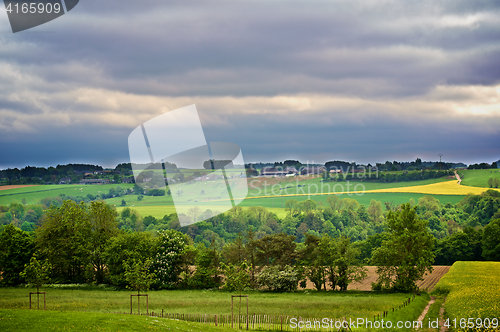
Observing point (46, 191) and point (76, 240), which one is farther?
point (46, 191)

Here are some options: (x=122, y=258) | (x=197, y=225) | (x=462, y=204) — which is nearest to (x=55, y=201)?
(x=197, y=225)

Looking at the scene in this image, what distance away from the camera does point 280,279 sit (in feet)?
184

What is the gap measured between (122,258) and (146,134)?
42200mm

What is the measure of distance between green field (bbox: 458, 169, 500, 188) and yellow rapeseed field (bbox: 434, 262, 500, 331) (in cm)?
12846

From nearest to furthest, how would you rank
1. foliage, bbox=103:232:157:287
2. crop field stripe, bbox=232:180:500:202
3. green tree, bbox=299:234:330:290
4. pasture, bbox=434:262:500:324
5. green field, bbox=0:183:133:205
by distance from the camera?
pasture, bbox=434:262:500:324 < foliage, bbox=103:232:157:287 < green tree, bbox=299:234:330:290 < green field, bbox=0:183:133:205 < crop field stripe, bbox=232:180:500:202

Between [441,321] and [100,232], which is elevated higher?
[100,232]

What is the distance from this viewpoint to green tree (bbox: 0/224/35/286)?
53562 mm

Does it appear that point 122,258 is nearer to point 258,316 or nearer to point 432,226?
point 258,316

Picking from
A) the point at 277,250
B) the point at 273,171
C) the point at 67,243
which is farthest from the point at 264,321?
the point at 273,171

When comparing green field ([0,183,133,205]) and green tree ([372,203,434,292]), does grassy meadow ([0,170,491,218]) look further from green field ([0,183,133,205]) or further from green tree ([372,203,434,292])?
green tree ([372,203,434,292])

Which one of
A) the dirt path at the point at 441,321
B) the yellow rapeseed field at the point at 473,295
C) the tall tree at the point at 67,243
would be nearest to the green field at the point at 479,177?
the yellow rapeseed field at the point at 473,295

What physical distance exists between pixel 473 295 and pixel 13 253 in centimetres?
5951

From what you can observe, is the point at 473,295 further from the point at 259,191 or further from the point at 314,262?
the point at 259,191

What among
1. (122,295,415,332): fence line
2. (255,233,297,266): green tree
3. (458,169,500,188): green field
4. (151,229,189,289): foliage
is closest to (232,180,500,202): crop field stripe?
(458,169,500,188): green field
